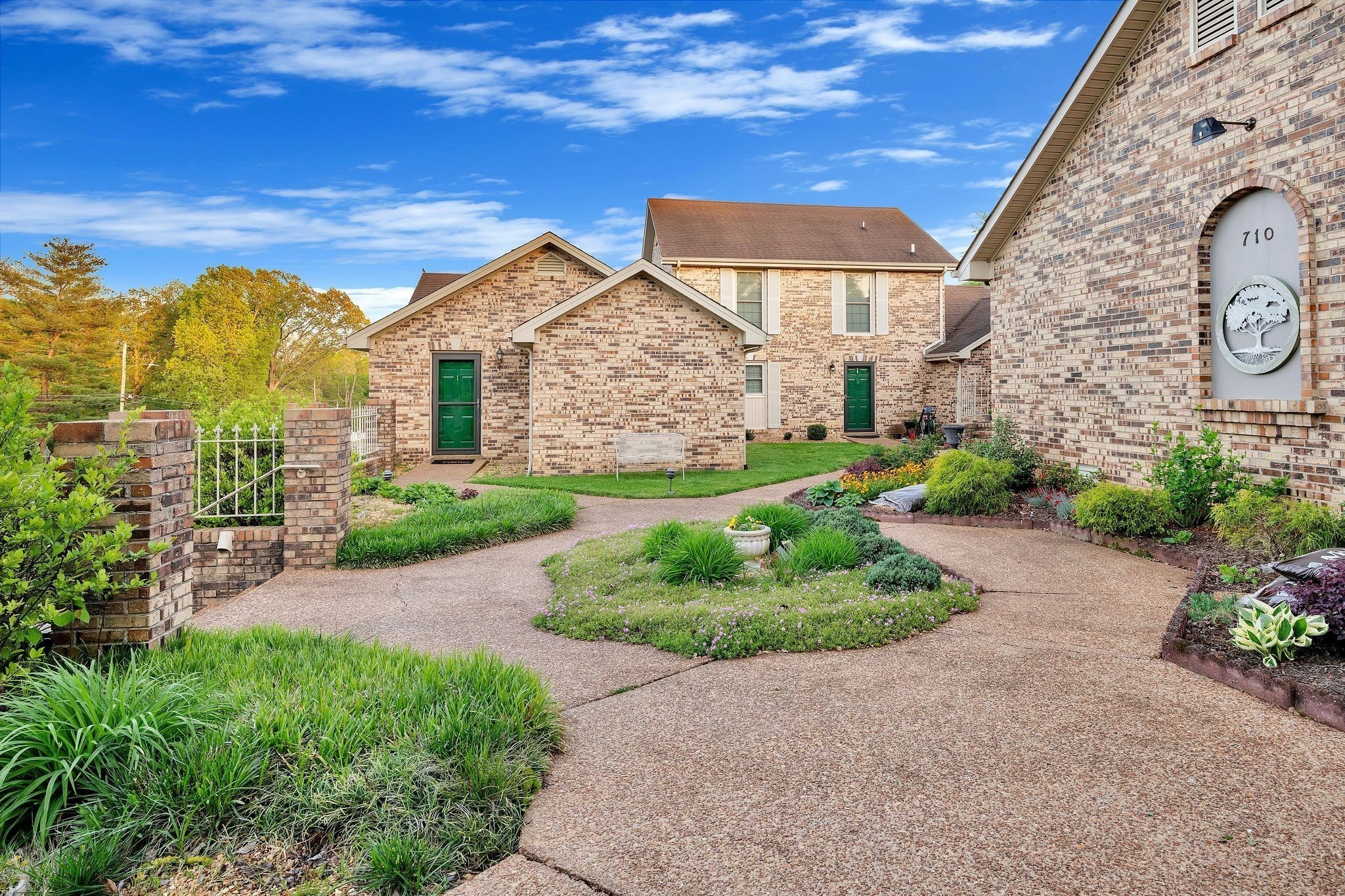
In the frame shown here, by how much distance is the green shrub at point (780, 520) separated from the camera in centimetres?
826

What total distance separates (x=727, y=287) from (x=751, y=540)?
683 inches

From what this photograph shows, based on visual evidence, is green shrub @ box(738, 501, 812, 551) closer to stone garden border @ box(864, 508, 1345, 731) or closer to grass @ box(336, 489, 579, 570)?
grass @ box(336, 489, 579, 570)

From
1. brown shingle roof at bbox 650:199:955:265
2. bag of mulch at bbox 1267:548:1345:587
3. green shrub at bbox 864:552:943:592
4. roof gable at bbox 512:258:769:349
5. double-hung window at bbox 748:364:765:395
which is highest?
brown shingle roof at bbox 650:199:955:265

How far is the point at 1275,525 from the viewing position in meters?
6.92

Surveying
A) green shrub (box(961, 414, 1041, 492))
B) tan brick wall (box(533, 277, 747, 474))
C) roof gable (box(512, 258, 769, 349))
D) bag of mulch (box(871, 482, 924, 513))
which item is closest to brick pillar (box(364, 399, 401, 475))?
tan brick wall (box(533, 277, 747, 474))

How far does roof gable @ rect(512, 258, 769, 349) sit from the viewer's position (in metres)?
16.2

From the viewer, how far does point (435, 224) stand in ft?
95.9

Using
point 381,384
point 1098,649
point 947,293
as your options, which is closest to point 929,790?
point 1098,649

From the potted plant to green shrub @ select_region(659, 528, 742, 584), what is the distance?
0.46 metres

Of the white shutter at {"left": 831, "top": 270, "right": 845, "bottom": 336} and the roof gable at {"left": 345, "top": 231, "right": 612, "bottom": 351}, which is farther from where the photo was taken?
the white shutter at {"left": 831, "top": 270, "right": 845, "bottom": 336}

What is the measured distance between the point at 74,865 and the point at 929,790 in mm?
3153

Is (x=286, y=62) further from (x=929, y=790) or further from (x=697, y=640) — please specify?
(x=929, y=790)

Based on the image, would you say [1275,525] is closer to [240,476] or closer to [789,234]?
[240,476]

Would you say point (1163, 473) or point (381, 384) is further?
point (381, 384)
